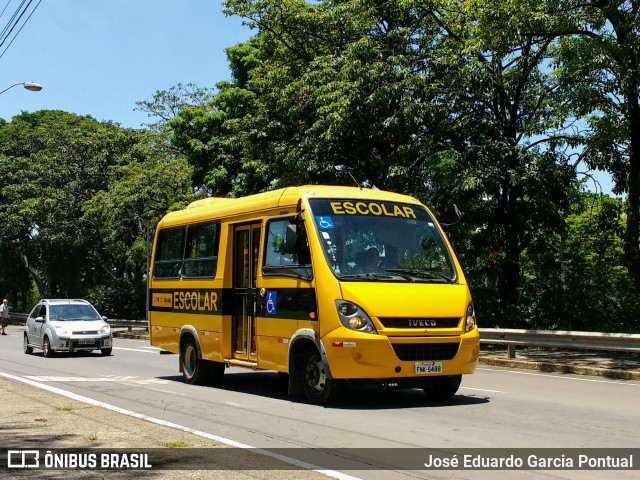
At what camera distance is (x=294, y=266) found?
11195 millimetres

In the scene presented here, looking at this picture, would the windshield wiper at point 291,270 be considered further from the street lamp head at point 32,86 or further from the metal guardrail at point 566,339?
the street lamp head at point 32,86

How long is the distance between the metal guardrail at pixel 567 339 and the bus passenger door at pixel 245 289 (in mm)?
7597

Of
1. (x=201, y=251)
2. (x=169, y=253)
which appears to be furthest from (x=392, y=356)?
(x=169, y=253)

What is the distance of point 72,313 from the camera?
77.0 ft

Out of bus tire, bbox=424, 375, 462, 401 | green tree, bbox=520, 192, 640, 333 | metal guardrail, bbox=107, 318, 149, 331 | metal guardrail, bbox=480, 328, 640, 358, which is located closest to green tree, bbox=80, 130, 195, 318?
metal guardrail, bbox=107, 318, 149, 331

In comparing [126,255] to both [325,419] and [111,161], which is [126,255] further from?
[325,419]

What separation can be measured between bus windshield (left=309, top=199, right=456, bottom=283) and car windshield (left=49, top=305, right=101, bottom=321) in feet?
47.0

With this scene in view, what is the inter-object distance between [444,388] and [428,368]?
3.79 feet

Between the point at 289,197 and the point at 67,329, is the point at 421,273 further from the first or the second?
the point at 67,329

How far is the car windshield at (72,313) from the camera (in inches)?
911

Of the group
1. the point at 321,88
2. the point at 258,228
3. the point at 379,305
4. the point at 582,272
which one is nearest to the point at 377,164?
the point at 321,88

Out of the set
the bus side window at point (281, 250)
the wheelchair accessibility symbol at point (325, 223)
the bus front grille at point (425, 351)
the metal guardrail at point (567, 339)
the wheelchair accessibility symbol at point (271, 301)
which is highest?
the wheelchair accessibility symbol at point (325, 223)

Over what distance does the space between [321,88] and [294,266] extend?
45.3ft

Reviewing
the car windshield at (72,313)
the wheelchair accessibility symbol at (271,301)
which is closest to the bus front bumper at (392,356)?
the wheelchair accessibility symbol at (271,301)
